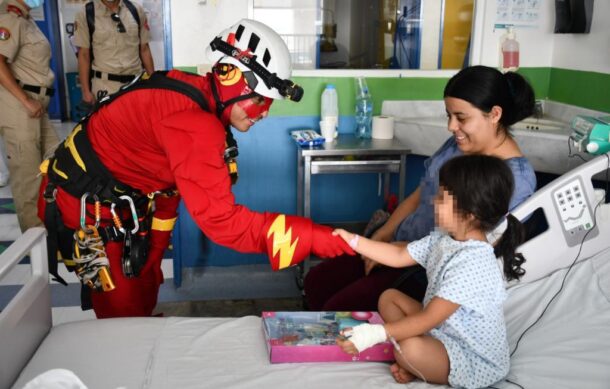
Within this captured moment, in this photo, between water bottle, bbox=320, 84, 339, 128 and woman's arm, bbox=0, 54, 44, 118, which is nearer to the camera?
water bottle, bbox=320, 84, 339, 128

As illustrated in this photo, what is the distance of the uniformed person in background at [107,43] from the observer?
168 inches

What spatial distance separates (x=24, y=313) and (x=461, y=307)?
1.18 meters

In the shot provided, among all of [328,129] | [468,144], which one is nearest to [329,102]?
[328,129]

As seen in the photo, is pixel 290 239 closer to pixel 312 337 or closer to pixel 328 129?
pixel 312 337

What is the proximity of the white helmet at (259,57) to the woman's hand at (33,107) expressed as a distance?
2.43m

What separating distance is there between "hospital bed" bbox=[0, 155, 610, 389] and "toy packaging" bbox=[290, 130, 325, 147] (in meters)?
1.51

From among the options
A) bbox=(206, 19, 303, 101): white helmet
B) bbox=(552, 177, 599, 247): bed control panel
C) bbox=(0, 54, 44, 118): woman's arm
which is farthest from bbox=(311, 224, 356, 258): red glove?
bbox=(0, 54, 44, 118): woman's arm

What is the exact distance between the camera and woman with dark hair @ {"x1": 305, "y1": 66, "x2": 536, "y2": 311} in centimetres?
188

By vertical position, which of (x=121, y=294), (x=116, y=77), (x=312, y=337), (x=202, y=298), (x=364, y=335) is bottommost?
(x=202, y=298)

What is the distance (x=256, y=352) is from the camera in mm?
1642

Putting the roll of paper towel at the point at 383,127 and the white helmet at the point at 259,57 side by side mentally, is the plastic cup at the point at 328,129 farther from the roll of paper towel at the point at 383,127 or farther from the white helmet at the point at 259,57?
the white helmet at the point at 259,57

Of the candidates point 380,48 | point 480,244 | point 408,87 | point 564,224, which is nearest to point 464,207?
point 480,244

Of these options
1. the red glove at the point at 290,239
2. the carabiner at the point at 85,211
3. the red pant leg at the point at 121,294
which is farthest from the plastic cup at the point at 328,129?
the red glove at the point at 290,239

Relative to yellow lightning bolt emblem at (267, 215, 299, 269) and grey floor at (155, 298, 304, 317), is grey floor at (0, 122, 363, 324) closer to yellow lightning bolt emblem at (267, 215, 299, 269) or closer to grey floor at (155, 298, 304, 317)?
grey floor at (155, 298, 304, 317)
